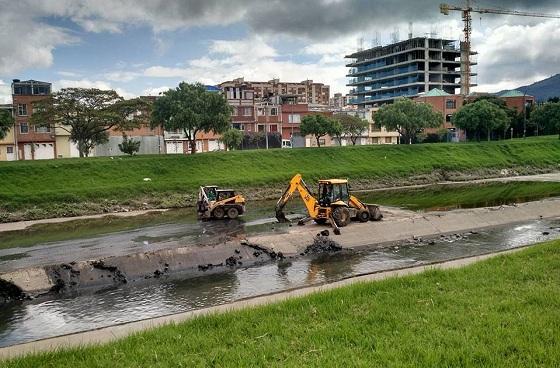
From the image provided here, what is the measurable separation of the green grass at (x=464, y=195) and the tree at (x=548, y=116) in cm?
4315

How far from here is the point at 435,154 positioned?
3221 inches

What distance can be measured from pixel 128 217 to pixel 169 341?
3396 cm

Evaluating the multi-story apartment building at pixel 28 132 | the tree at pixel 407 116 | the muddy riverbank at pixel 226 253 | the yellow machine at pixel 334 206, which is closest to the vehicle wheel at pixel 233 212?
the yellow machine at pixel 334 206

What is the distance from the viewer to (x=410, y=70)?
568ft

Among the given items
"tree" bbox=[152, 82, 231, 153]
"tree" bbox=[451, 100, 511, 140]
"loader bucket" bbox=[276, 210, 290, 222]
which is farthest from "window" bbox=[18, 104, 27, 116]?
"tree" bbox=[451, 100, 511, 140]

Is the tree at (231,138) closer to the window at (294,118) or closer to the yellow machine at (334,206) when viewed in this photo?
the window at (294,118)

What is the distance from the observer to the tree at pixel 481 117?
9506 centimetres

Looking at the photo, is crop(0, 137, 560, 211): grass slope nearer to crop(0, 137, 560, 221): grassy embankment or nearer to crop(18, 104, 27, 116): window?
crop(0, 137, 560, 221): grassy embankment

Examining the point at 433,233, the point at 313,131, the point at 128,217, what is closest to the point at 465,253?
the point at 433,233

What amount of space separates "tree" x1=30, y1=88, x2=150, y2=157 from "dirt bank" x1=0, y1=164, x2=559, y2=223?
1696cm

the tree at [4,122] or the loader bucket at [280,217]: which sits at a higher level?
the tree at [4,122]

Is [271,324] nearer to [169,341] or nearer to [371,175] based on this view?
[169,341]

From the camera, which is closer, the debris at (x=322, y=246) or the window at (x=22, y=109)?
the debris at (x=322, y=246)

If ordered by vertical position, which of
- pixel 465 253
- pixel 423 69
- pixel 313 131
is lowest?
pixel 465 253
